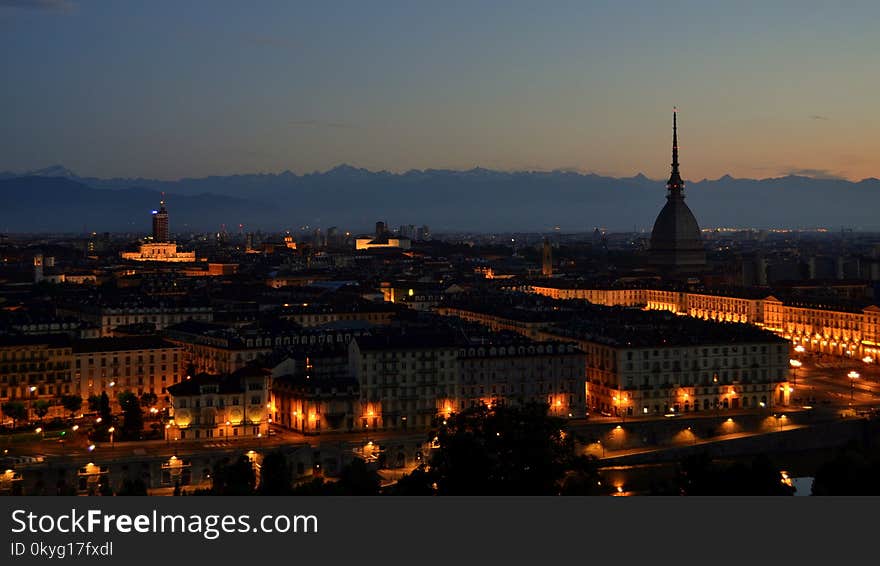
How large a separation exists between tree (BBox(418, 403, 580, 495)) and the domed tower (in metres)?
81.9

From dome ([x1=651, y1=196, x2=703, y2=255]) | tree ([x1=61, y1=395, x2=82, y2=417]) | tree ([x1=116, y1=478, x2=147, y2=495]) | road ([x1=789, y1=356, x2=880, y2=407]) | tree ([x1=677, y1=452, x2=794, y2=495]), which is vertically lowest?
road ([x1=789, y1=356, x2=880, y2=407])

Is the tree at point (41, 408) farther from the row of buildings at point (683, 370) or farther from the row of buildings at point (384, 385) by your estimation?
the row of buildings at point (683, 370)

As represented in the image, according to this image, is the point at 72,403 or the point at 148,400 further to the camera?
the point at 148,400

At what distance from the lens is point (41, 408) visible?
51.7 m

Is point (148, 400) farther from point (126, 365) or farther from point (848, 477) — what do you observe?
point (848, 477)

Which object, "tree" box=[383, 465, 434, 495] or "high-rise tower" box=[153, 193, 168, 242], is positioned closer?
"tree" box=[383, 465, 434, 495]

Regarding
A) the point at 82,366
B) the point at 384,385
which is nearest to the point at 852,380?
the point at 384,385

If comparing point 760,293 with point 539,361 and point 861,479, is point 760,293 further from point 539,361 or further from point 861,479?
point 861,479

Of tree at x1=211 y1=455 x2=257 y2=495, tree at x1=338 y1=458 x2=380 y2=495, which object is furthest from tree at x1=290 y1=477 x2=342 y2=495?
tree at x1=211 y1=455 x2=257 y2=495

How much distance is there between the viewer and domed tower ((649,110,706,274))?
11931cm

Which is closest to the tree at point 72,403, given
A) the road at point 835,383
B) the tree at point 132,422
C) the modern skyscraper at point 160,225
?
the tree at point 132,422

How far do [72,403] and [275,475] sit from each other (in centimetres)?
1602

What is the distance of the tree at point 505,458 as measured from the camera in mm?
34000

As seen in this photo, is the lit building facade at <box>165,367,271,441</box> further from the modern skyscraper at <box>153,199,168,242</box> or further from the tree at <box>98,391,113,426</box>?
the modern skyscraper at <box>153,199,168,242</box>
